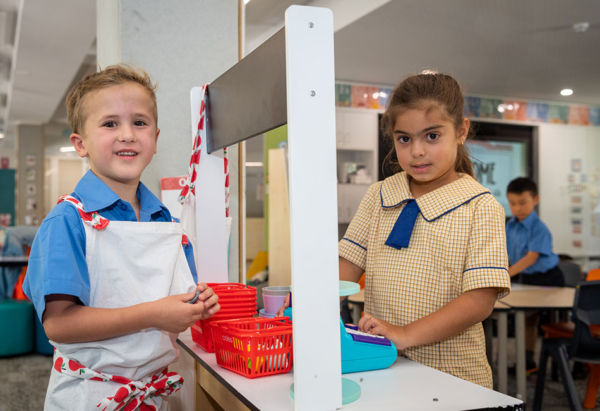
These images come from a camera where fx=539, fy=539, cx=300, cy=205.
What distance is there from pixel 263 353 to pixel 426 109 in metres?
0.81

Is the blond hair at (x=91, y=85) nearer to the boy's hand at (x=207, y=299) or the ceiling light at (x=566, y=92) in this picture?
the boy's hand at (x=207, y=299)

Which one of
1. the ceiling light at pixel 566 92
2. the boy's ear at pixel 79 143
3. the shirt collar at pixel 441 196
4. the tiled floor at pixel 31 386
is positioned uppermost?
the ceiling light at pixel 566 92

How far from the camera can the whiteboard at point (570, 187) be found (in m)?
7.99

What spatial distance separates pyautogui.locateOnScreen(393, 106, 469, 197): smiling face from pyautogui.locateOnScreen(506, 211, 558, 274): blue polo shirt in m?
3.27

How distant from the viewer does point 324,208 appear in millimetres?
992

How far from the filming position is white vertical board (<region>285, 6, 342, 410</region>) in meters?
0.97

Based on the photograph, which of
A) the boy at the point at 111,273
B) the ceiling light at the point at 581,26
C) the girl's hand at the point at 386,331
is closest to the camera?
the boy at the point at 111,273

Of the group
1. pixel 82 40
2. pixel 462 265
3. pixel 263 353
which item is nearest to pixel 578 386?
pixel 462 265

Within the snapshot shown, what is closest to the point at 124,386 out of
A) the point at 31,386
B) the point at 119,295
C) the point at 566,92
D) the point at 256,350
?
the point at 119,295

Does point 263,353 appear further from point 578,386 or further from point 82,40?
point 82,40

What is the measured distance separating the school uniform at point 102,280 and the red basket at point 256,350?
14cm

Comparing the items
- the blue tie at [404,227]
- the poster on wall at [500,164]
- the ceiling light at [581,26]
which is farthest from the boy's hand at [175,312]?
the poster on wall at [500,164]

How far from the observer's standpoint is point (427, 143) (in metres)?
1.51

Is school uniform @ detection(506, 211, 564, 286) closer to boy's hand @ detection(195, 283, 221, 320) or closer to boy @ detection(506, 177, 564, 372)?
boy @ detection(506, 177, 564, 372)
